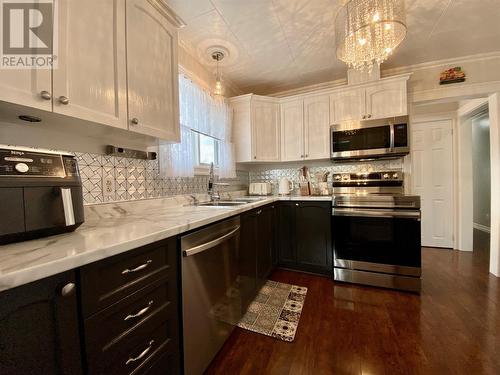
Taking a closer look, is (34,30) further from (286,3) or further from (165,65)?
(286,3)

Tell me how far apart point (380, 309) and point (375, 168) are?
163 centimetres

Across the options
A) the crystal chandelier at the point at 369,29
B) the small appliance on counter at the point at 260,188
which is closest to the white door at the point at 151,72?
the crystal chandelier at the point at 369,29

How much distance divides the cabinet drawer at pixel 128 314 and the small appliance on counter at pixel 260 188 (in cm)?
222

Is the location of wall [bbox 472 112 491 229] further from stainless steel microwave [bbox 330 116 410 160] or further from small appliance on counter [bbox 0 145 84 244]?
small appliance on counter [bbox 0 145 84 244]

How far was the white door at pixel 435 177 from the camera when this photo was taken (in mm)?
3389

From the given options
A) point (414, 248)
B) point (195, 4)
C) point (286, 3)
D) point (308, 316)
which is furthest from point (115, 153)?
point (414, 248)

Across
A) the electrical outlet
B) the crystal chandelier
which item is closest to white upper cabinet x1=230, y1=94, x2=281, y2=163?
the crystal chandelier

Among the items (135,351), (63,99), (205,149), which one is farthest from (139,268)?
(205,149)

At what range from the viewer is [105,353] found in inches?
26.7

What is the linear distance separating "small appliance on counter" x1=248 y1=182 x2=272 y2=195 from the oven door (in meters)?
1.03

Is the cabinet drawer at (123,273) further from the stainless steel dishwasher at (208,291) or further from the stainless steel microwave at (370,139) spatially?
the stainless steel microwave at (370,139)

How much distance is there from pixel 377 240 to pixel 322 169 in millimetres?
1195

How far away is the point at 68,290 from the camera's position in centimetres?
58

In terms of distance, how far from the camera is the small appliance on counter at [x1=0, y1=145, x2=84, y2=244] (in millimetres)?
685
